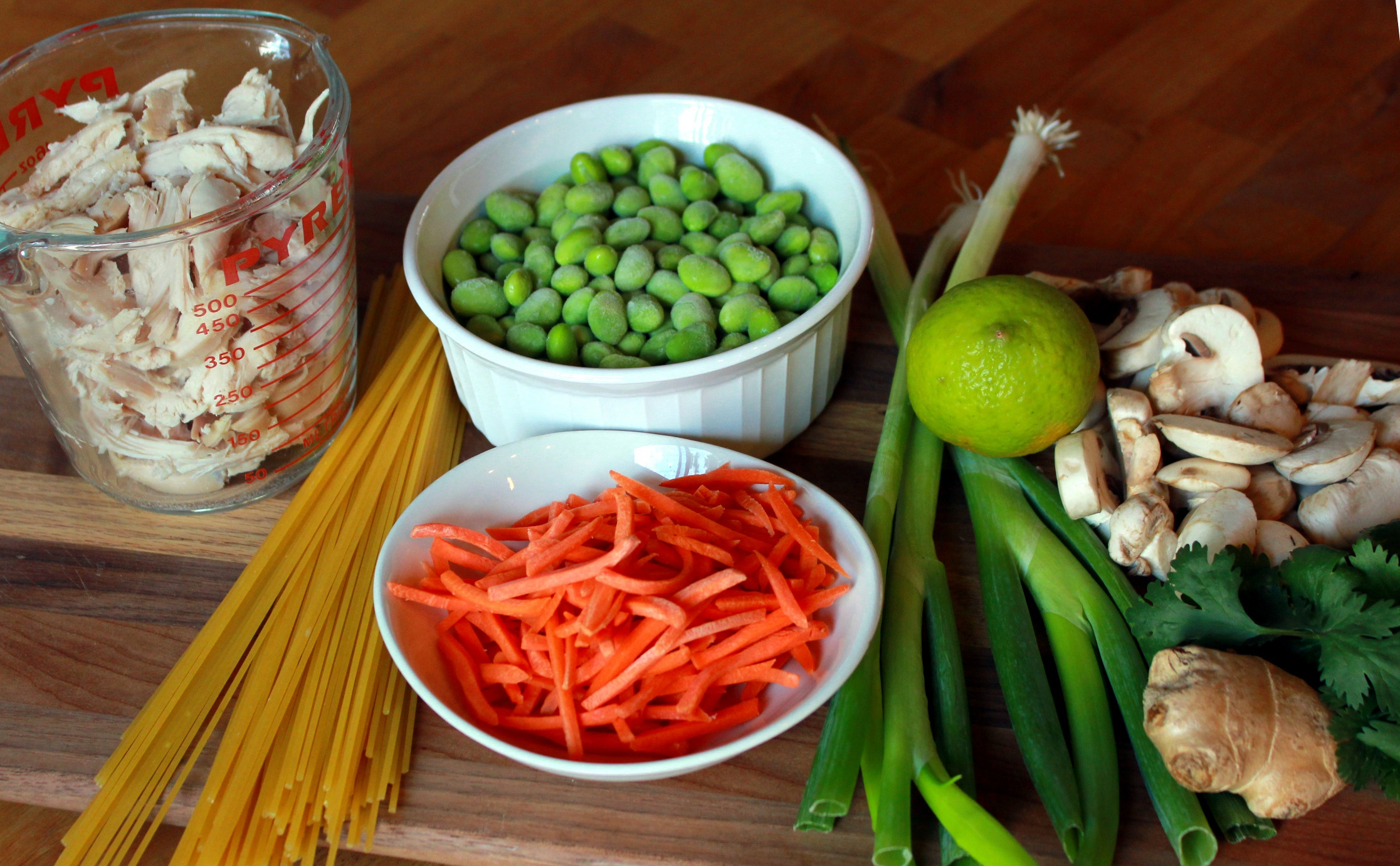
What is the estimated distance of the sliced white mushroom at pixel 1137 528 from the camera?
106 centimetres

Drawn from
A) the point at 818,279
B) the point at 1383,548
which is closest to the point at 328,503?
the point at 818,279

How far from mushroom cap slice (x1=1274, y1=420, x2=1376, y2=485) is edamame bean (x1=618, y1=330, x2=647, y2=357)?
2.10 ft

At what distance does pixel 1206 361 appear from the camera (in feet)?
3.70

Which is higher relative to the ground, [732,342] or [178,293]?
[178,293]

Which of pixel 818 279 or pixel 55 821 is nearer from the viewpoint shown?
pixel 55 821

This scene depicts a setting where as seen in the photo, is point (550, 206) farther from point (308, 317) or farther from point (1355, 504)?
point (1355, 504)

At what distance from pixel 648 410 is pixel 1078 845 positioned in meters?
0.56

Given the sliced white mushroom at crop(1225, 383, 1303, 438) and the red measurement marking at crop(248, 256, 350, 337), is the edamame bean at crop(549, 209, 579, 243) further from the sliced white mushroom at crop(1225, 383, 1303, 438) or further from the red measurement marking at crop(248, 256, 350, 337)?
the sliced white mushroom at crop(1225, 383, 1303, 438)

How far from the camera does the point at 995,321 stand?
1.05 meters

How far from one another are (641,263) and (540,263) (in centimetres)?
12

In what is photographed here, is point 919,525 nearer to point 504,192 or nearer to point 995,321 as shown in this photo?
point 995,321

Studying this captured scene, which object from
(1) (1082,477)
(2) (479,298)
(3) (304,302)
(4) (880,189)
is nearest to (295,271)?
(3) (304,302)

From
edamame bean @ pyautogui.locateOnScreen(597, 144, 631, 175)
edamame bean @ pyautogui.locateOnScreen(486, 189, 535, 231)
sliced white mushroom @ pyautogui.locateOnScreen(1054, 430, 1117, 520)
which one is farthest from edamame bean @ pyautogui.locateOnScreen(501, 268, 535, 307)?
sliced white mushroom @ pyautogui.locateOnScreen(1054, 430, 1117, 520)

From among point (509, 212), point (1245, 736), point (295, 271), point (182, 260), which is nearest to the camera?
point (1245, 736)
